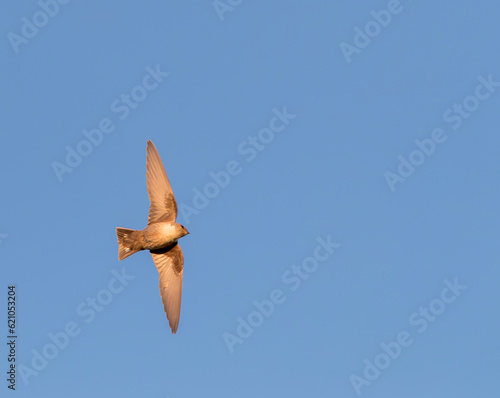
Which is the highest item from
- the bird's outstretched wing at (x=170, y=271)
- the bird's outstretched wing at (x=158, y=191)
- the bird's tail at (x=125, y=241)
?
the bird's outstretched wing at (x=158, y=191)

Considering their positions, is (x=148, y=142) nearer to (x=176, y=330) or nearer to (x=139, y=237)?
(x=139, y=237)

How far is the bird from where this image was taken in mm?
21000

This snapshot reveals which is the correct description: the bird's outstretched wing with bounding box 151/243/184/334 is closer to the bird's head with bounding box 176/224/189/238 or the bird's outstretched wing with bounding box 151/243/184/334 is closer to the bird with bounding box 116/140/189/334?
the bird with bounding box 116/140/189/334

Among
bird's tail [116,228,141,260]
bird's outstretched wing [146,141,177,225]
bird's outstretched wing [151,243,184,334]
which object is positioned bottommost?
bird's outstretched wing [151,243,184,334]

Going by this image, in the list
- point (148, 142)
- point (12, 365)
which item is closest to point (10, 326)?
point (12, 365)

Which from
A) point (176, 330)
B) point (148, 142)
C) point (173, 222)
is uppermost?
point (148, 142)

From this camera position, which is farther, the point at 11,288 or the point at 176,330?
the point at 11,288

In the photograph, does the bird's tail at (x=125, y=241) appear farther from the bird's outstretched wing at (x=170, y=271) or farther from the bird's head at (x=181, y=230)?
the bird's outstretched wing at (x=170, y=271)

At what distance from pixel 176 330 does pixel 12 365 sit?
4.73 metres

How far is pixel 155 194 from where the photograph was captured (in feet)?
72.0

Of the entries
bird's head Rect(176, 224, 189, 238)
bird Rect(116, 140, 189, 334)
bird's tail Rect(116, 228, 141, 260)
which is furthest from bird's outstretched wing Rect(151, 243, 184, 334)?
bird's tail Rect(116, 228, 141, 260)

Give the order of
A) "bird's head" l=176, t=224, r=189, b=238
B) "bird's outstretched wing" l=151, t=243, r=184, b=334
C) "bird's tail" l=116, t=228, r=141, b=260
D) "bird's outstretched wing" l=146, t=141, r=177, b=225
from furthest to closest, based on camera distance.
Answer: "bird's outstretched wing" l=151, t=243, r=184, b=334 < "bird's outstretched wing" l=146, t=141, r=177, b=225 < "bird's head" l=176, t=224, r=189, b=238 < "bird's tail" l=116, t=228, r=141, b=260

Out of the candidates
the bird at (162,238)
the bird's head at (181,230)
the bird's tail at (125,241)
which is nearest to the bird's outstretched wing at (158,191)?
the bird at (162,238)

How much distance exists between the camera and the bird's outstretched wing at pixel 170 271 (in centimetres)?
2242
